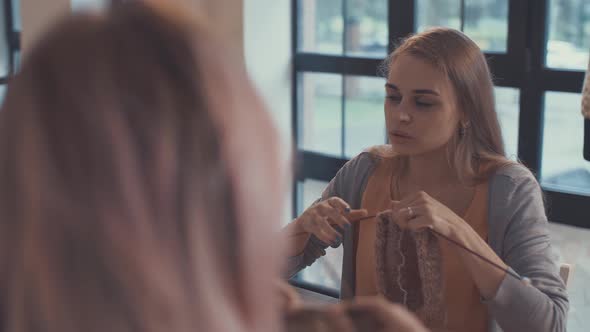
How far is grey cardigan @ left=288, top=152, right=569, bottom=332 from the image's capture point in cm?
148

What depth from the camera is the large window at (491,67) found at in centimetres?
236

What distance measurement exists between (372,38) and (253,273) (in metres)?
2.35

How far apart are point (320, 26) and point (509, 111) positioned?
85cm

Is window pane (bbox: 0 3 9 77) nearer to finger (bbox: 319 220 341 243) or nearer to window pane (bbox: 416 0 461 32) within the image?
window pane (bbox: 416 0 461 32)

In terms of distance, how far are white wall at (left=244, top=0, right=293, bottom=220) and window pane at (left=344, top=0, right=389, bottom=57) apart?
0.28 meters

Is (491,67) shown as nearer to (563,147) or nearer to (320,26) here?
(563,147)

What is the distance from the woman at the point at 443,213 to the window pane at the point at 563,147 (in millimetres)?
672

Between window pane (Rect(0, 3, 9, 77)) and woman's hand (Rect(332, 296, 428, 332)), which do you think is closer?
woman's hand (Rect(332, 296, 428, 332))

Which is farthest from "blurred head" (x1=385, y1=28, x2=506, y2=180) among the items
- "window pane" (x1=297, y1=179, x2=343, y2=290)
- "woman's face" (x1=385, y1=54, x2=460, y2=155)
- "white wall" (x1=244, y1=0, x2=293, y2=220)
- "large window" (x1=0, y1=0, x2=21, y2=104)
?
"large window" (x1=0, y1=0, x2=21, y2=104)

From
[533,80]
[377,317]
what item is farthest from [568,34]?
[377,317]

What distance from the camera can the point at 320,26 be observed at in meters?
3.01

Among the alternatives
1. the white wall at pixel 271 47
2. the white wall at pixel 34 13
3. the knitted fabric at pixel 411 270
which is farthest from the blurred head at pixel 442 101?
the white wall at pixel 34 13

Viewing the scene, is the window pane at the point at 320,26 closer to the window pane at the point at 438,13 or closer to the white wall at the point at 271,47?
the white wall at the point at 271,47

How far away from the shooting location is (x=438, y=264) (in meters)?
1.63
